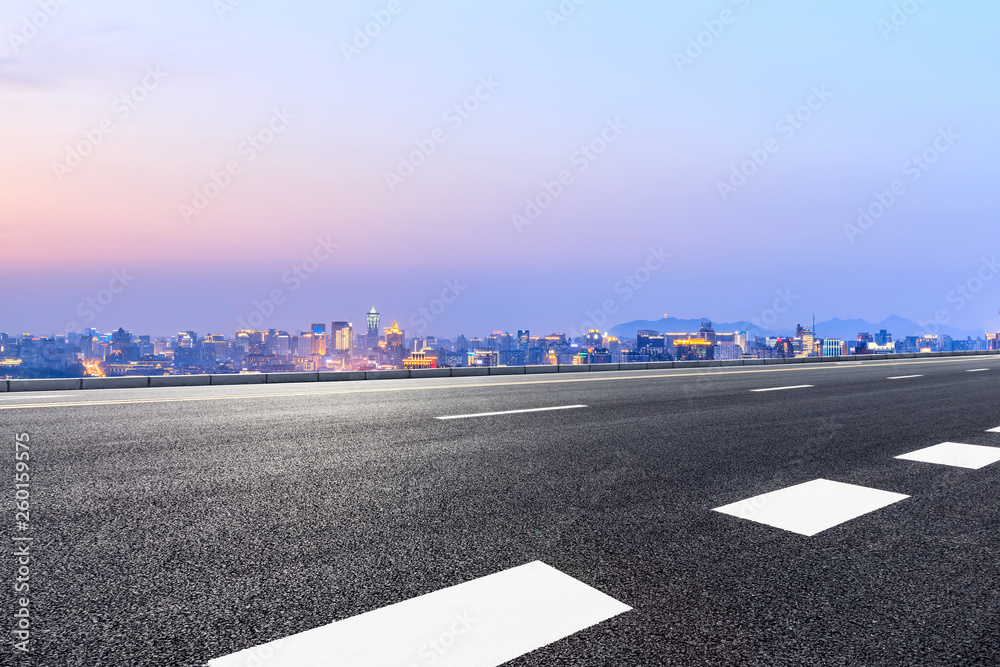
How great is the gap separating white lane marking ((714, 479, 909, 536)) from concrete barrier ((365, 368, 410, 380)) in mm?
13924

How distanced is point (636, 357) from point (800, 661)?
23996mm

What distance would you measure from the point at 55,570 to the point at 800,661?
300cm

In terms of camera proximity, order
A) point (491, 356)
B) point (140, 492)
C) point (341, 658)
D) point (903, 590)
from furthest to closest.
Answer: point (491, 356) < point (140, 492) < point (903, 590) < point (341, 658)

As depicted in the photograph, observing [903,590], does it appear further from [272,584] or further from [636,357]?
[636,357]

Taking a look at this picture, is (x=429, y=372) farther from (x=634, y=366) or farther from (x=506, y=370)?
(x=634, y=366)

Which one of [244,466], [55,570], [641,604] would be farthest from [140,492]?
[641,604]

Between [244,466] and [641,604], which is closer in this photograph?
[641,604]

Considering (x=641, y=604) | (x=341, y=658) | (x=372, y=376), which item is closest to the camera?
(x=341, y=658)

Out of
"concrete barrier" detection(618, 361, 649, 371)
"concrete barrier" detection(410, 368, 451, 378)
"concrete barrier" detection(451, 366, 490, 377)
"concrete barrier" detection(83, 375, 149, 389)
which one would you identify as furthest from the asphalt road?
"concrete barrier" detection(618, 361, 649, 371)

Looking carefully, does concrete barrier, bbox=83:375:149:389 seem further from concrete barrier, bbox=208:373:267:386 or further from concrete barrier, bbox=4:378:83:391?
concrete barrier, bbox=208:373:267:386

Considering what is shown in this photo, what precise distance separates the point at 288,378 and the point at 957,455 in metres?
13.6

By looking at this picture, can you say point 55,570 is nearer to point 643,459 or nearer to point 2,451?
point 2,451

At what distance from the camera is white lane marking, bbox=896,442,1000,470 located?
548cm

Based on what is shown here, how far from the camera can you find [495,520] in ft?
11.9
